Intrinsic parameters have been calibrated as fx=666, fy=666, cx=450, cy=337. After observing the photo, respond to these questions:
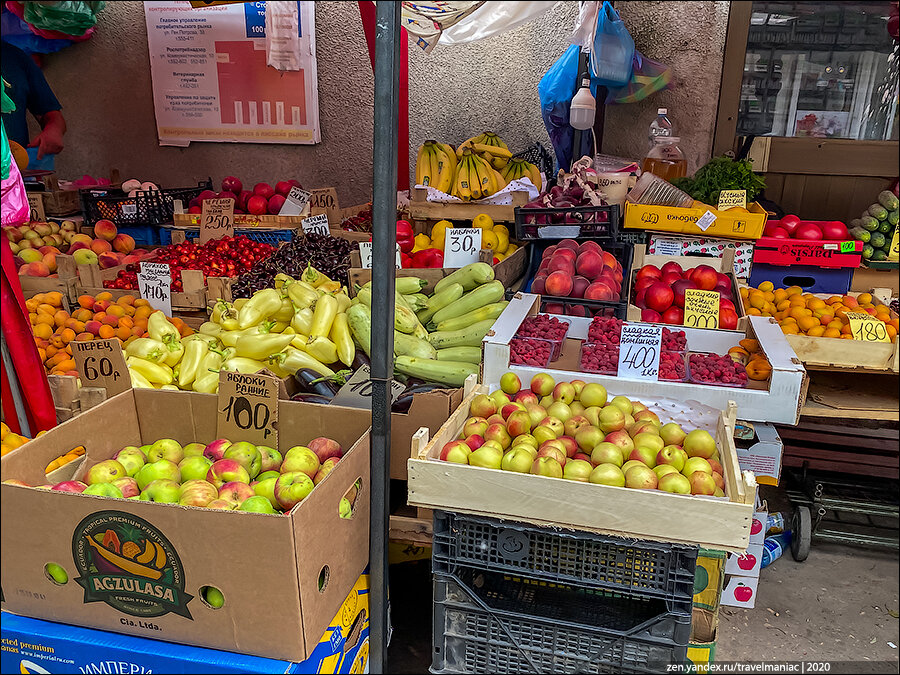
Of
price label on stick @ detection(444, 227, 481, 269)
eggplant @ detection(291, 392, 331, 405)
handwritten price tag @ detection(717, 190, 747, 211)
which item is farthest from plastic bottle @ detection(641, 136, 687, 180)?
eggplant @ detection(291, 392, 331, 405)

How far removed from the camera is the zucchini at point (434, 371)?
2.57 meters

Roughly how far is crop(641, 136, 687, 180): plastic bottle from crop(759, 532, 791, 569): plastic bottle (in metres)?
2.51

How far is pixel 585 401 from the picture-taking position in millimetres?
2154

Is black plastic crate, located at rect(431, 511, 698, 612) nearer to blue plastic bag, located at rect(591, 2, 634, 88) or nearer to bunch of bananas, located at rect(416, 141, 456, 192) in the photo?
bunch of bananas, located at rect(416, 141, 456, 192)

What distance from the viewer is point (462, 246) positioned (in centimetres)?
336

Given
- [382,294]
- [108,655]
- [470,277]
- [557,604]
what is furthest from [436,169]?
[108,655]

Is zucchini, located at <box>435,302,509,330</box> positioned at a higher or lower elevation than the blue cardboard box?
higher

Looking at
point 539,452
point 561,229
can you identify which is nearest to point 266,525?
point 539,452

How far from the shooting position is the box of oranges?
2836 mm

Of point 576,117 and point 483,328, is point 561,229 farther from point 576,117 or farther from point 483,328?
point 576,117

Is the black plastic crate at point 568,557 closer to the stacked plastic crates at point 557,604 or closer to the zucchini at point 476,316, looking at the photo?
the stacked plastic crates at point 557,604

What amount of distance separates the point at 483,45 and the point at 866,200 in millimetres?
3290

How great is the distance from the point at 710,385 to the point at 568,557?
83 cm

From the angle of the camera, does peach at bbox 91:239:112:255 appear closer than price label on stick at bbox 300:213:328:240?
No
